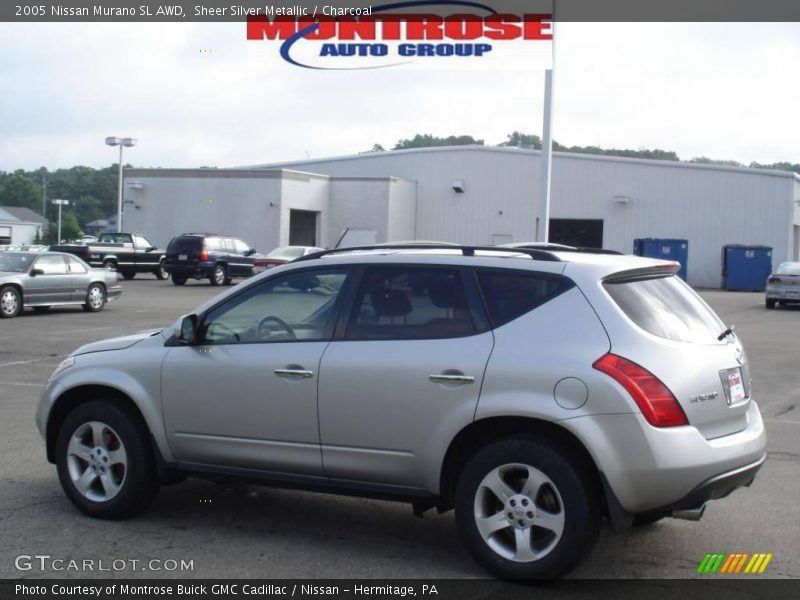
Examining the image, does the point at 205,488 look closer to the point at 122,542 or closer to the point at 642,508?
the point at 122,542

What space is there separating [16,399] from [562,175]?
40540 millimetres

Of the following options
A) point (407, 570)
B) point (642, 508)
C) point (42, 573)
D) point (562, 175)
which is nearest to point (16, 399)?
Answer: point (42, 573)

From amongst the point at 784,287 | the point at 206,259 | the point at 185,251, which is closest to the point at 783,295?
the point at 784,287

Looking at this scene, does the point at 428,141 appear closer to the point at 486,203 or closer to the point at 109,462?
the point at 486,203

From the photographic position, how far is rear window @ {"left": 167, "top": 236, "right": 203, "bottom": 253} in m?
36.3

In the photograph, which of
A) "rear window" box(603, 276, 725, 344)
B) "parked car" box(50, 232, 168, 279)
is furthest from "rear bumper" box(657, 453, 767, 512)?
"parked car" box(50, 232, 168, 279)

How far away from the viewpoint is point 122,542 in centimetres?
575

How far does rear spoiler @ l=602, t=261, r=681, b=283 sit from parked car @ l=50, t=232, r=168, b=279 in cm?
3317

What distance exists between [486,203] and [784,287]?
2141 cm

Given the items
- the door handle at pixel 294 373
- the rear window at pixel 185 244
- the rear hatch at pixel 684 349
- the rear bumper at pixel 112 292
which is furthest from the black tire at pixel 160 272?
the rear hatch at pixel 684 349

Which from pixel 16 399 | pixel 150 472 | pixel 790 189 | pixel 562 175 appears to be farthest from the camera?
pixel 562 175

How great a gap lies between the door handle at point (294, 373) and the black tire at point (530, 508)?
1.07 meters

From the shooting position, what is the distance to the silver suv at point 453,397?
4945mm

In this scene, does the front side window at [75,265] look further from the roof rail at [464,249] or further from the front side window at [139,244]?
the roof rail at [464,249]
